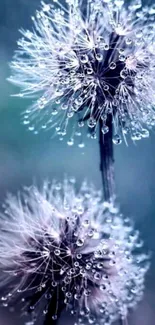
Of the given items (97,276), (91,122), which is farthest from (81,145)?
(97,276)

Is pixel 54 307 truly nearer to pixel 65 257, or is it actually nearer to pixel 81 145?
pixel 65 257

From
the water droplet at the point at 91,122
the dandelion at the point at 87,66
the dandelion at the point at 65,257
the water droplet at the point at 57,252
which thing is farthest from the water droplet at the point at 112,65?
the water droplet at the point at 57,252

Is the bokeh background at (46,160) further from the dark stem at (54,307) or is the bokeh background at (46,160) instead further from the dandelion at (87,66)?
the dark stem at (54,307)

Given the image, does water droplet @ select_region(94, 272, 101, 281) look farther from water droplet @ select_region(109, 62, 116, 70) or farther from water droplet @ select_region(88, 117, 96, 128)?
water droplet @ select_region(109, 62, 116, 70)

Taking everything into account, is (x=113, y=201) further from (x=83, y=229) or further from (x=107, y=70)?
(x=107, y=70)

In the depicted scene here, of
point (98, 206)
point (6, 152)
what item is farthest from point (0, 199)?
point (98, 206)
